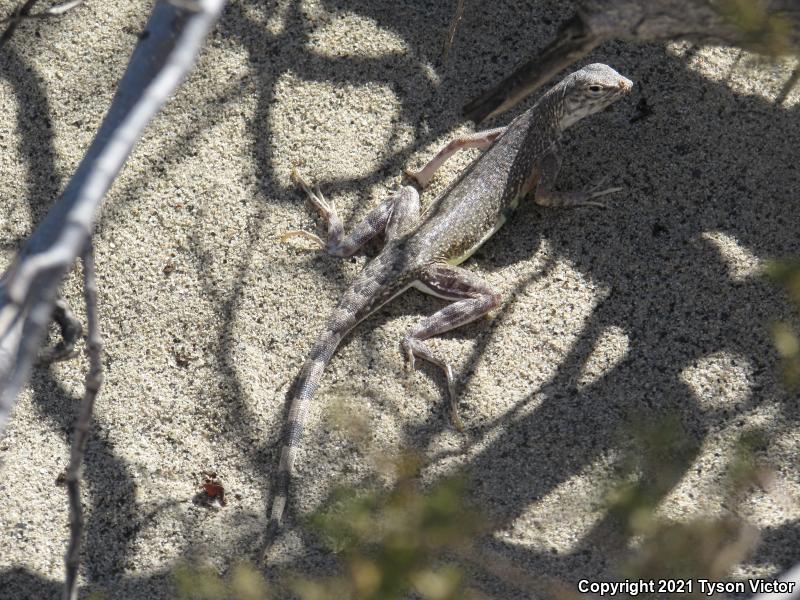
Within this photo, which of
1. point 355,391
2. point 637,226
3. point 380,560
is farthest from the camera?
point 637,226

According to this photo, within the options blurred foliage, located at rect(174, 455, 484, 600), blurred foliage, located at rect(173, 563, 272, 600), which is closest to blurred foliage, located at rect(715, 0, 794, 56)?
blurred foliage, located at rect(174, 455, 484, 600)

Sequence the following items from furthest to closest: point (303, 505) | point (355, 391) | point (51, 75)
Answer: point (51, 75), point (355, 391), point (303, 505)

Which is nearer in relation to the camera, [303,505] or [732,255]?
[303,505]

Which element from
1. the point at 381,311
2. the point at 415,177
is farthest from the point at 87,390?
the point at 415,177

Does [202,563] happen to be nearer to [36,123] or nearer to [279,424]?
[279,424]

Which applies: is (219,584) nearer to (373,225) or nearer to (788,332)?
(373,225)

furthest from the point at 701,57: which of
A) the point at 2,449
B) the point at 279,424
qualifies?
the point at 2,449

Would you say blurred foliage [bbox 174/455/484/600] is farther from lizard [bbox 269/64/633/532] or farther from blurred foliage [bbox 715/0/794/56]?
blurred foliage [bbox 715/0/794/56]

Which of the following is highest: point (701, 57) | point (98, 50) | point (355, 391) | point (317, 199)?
point (701, 57)
